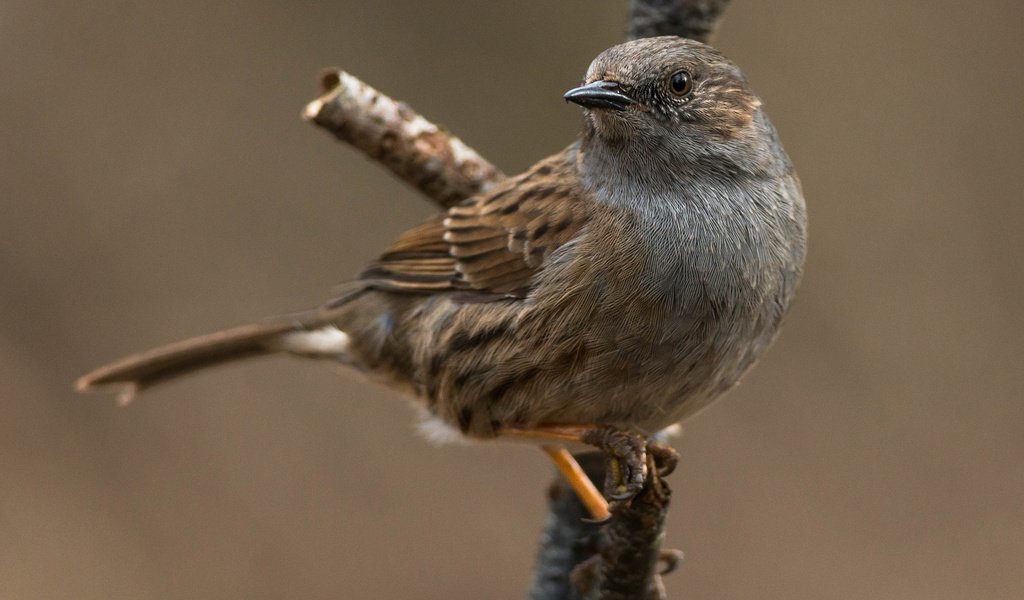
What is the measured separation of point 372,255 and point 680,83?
3684mm

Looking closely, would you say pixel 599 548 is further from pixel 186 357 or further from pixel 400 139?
pixel 186 357

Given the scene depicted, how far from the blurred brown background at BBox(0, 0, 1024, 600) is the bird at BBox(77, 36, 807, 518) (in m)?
2.58

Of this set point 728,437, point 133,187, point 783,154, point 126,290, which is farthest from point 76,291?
point 783,154

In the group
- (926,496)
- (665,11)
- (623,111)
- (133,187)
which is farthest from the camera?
(133,187)

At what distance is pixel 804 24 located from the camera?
6.81 metres

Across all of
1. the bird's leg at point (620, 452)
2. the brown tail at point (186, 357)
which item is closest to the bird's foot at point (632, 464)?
the bird's leg at point (620, 452)

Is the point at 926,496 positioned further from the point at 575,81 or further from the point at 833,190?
the point at 575,81

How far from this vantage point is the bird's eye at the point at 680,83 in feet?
11.8

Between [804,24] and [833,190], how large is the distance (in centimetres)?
101

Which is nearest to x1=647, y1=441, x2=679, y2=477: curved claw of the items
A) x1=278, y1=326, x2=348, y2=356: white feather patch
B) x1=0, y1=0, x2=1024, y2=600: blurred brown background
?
x1=278, y1=326, x2=348, y2=356: white feather patch

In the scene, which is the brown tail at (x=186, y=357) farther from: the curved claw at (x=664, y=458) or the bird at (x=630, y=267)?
the curved claw at (x=664, y=458)

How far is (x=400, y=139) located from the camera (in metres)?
4.25

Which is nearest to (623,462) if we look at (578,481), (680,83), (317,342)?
(578,481)

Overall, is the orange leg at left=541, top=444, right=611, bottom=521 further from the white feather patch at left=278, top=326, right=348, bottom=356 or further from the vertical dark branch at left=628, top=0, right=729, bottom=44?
the vertical dark branch at left=628, top=0, right=729, bottom=44
